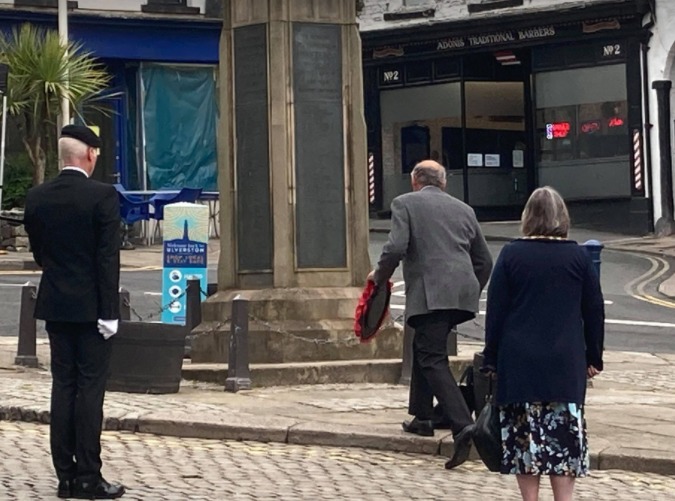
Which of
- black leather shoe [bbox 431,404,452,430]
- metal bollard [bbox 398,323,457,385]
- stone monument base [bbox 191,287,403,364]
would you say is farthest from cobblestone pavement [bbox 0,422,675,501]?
stone monument base [bbox 191,287,403,364]

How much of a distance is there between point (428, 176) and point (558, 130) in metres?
25.2

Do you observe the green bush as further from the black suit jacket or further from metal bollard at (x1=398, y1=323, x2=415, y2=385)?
the black suit jacket

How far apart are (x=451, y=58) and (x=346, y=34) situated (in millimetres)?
23062

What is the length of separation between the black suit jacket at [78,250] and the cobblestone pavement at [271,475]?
3.29 ft

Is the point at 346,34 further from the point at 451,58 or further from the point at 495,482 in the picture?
the point at 451,58

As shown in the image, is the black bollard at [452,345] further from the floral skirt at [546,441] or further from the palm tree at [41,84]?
the palm tree at [41,84]

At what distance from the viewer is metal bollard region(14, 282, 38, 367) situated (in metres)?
13.6

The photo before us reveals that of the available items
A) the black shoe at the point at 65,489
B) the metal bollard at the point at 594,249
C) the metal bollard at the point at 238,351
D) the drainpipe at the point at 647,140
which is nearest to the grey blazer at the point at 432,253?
the metal bollard at the point at 238,351

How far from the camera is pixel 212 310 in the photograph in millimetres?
13648

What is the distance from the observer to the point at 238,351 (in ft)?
40.2

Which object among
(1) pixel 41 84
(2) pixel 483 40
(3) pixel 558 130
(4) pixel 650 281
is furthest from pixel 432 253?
(2) pixel 483 40

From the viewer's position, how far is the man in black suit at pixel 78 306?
808 cm

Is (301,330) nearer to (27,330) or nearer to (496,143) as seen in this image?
(27,330)

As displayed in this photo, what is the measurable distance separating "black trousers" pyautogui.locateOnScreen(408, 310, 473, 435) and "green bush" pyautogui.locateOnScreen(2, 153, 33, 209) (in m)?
21.3
